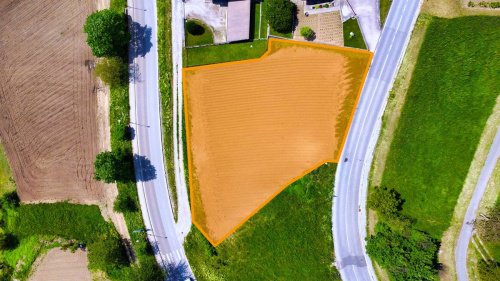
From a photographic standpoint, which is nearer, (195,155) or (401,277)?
(401,277)

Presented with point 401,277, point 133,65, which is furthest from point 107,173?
point 401,277

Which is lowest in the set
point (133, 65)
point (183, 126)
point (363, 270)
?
point (363, 270)

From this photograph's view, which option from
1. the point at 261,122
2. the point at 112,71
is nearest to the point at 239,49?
the point at 261,122

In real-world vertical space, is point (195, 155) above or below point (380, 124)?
below

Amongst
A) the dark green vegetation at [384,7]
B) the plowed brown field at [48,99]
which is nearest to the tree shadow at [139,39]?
the plowed brown field at [48,99]

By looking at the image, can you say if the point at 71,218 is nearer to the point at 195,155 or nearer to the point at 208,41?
the point at 195,155

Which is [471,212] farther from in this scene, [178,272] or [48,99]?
[48,99]
